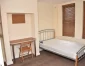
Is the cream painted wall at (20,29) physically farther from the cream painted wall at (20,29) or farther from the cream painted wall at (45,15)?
the cream painted wall at (45,15)

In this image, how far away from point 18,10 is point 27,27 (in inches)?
37.5

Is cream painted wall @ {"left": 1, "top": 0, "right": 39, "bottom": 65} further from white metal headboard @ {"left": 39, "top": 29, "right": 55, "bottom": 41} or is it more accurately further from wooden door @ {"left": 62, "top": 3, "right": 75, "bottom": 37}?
wooden door @ {"left": 62, "top": 3, "right": 75, "bottom": 37}

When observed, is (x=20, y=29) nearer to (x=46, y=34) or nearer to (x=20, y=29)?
(x=20, y=29)

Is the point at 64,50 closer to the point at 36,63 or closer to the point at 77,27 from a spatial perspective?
the point at 36,63

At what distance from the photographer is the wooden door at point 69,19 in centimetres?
463

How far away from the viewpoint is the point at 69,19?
15.8 feet

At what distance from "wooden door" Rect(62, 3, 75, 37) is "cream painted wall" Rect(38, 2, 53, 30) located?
714mm

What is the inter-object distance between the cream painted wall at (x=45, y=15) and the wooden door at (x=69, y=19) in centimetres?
71

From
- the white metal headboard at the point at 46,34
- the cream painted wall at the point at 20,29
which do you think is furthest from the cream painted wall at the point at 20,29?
the white metal headboard at the point at 46,34

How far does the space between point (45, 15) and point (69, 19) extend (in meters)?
1.23

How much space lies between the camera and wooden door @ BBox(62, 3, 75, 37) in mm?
4634

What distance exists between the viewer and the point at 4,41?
3.32 m

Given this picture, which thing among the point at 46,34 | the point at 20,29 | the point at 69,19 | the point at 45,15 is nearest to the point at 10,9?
the point at 20,29

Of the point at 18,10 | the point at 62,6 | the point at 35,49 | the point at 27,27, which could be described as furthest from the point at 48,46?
the point at 62,6
